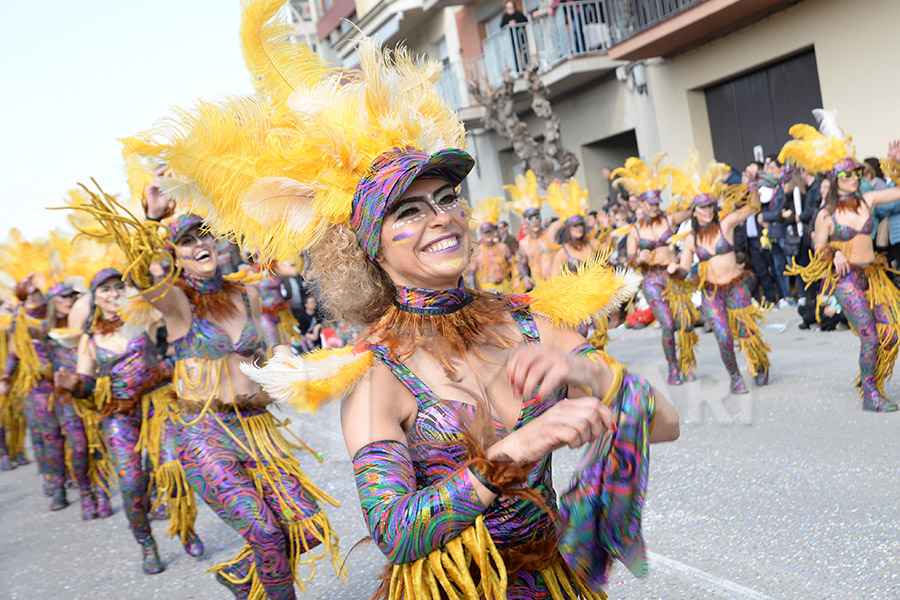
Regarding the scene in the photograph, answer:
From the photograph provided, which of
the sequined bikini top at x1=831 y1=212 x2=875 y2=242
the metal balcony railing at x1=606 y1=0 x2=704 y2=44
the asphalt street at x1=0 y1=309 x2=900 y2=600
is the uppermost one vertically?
the metal balcony railing at x1=606 y1=0 x2=704 y2=44

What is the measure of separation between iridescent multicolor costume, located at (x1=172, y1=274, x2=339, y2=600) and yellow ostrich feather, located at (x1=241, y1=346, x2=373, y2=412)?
189cm

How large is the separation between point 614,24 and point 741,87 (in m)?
3.16

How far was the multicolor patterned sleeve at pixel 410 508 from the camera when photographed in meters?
1.60

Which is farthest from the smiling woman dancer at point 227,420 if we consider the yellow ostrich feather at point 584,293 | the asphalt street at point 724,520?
the yellow ostrich feather at point 584,293

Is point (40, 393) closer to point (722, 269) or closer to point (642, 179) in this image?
point (722, 269)

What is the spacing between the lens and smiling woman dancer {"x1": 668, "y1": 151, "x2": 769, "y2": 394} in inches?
297

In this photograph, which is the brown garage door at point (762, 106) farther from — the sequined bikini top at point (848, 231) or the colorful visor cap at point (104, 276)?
the colorful visor cap at point (104, 276)

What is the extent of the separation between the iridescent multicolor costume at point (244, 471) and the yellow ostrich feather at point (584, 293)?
1909mm

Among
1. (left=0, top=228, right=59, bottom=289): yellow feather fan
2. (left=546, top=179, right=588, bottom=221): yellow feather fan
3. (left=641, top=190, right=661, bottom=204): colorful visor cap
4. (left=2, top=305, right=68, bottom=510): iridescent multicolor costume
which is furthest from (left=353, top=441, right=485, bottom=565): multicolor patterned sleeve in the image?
(left=546, top=179, right=588, bottom=221): yellow feather fan

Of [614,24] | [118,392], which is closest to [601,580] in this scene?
[118,392]

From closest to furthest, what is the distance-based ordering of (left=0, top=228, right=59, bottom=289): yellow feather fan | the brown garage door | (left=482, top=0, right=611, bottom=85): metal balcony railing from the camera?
(left=0, top=228, right=59, bottom=289): yellow feather fan → the brown garage door → (left=482, top=0, right=611, bottom=85): metal balcony railing

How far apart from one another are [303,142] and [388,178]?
0.28 meters

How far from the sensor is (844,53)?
461 inches

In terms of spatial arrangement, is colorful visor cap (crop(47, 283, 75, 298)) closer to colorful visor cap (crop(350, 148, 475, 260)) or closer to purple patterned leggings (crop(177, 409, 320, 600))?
purple patterned leggings (crop(177, 409, 320, 600))
